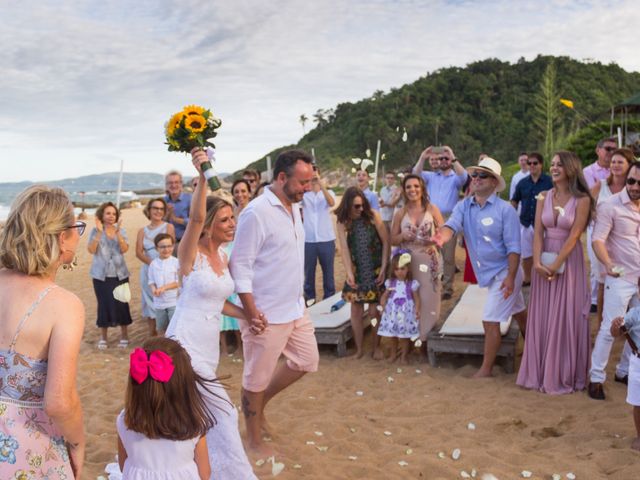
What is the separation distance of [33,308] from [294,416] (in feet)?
11.4

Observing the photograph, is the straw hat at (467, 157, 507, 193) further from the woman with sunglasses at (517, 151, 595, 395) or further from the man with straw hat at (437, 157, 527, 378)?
the woman with sunglasses at (517, 151, 595, 395)

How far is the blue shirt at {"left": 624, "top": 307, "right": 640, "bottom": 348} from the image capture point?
4240 mm

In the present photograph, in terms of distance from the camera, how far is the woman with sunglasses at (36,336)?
2275mm

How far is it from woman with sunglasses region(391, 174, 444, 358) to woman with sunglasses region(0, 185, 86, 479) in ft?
16.0

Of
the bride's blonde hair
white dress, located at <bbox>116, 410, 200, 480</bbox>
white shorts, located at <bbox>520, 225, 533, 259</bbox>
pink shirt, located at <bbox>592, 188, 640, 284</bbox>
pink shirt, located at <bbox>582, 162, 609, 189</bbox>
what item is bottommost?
white dress, located at <bbox>116, 410, 200, 480</bbox>

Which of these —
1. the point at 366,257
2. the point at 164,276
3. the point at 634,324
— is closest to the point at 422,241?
the point at 366,257

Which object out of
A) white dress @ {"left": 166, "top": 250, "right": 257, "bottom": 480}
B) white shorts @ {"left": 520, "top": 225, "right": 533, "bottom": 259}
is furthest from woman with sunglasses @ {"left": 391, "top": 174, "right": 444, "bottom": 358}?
white dress @ {"left": 166, "top": 250, "right": 257, "bottom": 480}

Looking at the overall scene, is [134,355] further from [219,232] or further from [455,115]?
[455,115]

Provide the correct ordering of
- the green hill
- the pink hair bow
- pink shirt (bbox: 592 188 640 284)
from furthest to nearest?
the green hill, pink shirt (bbox: 592 188 640 284), the pink hair bow

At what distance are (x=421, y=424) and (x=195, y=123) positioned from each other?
3.09m

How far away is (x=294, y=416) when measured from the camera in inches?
213

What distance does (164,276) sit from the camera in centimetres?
769

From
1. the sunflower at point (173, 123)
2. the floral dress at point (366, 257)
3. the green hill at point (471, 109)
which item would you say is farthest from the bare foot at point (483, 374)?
the green hill at point (471, 109)

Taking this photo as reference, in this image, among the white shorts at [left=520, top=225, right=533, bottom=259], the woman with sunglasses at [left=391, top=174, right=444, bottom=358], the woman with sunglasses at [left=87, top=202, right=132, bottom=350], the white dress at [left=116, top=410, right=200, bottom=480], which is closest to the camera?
the white dress at [left=116, top=410, right=200, bottom=480]
